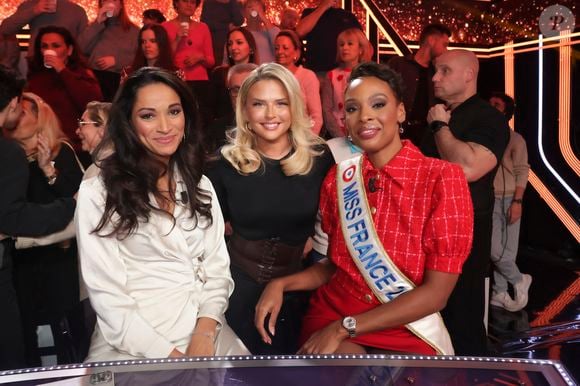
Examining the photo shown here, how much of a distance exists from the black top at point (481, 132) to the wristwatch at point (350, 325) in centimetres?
133

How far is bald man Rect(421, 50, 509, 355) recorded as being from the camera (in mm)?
3027

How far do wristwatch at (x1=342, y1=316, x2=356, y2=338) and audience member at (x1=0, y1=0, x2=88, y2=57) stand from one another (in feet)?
12.2

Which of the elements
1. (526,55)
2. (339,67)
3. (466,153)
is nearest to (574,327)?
(466,153)

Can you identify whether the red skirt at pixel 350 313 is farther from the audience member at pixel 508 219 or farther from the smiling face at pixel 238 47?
the audience member at pixel 508 219

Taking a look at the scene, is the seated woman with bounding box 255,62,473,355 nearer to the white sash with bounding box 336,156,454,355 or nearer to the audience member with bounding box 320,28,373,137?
the white sash with bounding box 336,156,454,355

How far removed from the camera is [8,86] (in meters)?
2.72

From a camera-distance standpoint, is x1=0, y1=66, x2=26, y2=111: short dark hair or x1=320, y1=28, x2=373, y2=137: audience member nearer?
x1=0, y1=66, x2=26, y2=111: short dark hair

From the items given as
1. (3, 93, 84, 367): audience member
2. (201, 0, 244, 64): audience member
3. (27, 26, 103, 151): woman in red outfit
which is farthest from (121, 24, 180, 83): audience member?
(3, 93, 84, 367): audience member

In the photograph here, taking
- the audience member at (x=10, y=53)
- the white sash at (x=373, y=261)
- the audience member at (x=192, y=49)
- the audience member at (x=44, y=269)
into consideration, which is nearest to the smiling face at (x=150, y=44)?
the audience member at (x=192, y=49)

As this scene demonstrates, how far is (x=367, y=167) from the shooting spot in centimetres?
226

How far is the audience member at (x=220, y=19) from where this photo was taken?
5.48 metres

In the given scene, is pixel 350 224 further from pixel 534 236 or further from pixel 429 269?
pixel 534 236

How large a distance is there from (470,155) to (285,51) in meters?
2.15

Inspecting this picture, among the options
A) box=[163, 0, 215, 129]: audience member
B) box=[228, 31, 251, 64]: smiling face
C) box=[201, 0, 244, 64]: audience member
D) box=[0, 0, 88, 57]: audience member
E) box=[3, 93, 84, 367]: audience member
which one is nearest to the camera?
box=[3, 93, 84, 367]: audience member
